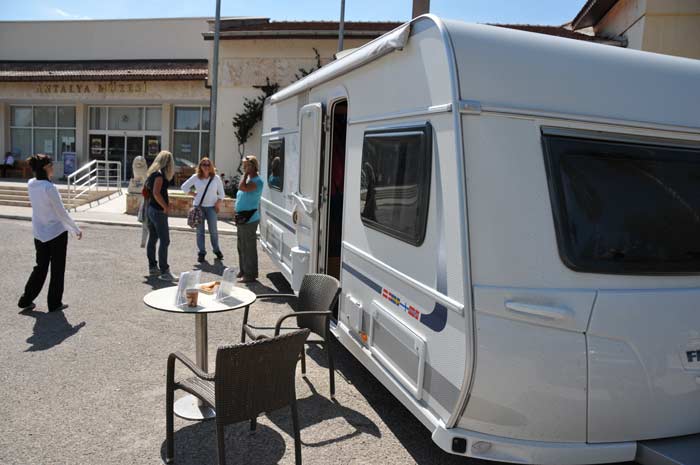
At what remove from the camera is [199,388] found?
10.9 ft

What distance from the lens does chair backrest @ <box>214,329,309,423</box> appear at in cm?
288

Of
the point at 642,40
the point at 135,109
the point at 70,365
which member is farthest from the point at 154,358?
the point at 135,109

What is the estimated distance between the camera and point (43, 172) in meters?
5.70

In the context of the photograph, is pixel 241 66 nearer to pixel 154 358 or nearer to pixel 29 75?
pixel 29 75

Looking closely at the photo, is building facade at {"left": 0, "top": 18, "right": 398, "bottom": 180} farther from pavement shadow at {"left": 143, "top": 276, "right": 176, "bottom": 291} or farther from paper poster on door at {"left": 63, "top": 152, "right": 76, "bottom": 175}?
pavement shadow at {"left": 143, "top": 276, "right": 176, "bottom": 291}

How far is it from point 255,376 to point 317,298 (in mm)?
1472

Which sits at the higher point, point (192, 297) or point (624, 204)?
point (624, 204)

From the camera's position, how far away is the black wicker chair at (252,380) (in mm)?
2877

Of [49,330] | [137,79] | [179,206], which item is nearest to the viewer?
[49,330]

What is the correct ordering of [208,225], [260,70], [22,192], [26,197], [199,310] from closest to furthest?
[199,310], [208,225], [26,197], [22,192], [260,70]

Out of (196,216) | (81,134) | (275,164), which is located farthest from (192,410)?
(81,134)

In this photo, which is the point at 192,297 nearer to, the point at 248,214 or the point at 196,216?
the point at 248,214

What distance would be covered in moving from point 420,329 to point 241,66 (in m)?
16.6

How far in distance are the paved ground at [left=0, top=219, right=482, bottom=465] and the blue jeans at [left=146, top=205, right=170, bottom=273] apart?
1188mm
